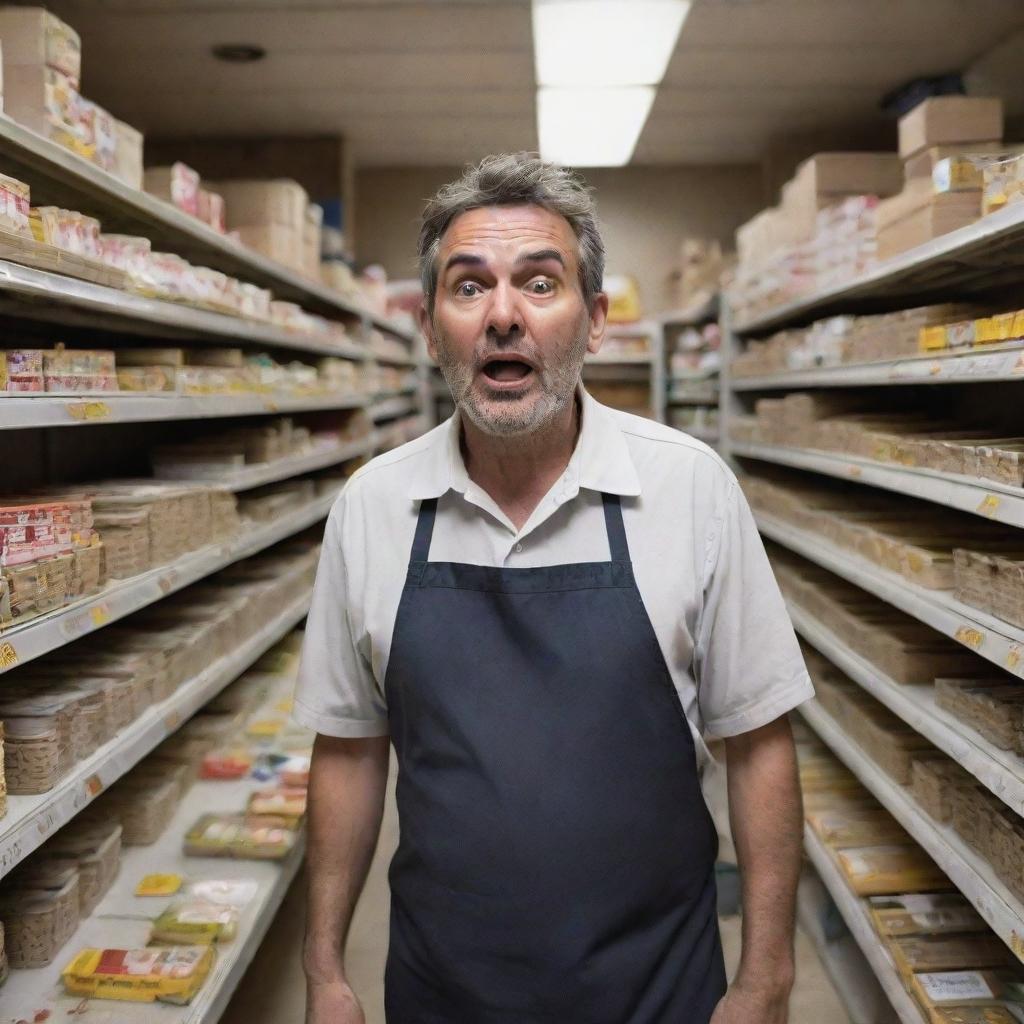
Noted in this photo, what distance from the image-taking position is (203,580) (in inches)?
156

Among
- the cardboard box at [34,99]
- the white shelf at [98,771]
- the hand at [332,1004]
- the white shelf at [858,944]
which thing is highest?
the cardboard box at [34,99]

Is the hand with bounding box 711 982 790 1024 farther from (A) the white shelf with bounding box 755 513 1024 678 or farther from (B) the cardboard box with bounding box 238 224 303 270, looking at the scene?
(B) the cardboard box with bounding box 238 224 303 270

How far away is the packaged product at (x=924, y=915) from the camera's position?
2.58 m

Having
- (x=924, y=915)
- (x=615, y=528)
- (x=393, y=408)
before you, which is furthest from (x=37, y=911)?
Result: (x=393, y=408)

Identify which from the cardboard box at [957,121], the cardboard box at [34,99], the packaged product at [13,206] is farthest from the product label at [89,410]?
the cardboard box at [957,121]

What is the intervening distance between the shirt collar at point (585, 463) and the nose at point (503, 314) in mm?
219

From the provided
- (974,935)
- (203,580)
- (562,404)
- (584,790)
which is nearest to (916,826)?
(974,935)

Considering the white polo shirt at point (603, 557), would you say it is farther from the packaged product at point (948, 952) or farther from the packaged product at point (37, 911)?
the packaged product at point (948, 952)

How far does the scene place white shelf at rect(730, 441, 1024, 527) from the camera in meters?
2.08

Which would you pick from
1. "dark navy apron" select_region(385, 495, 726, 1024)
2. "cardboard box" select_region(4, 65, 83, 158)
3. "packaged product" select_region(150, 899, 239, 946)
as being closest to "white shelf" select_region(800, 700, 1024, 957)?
"dark navy apron" select_region(385, 495, 726, 1024)

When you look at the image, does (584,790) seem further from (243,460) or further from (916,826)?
(243,460)

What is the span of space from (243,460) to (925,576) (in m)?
2.45

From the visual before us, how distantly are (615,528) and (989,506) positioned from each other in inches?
40.7

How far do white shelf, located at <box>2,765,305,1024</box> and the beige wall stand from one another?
5666 mm
